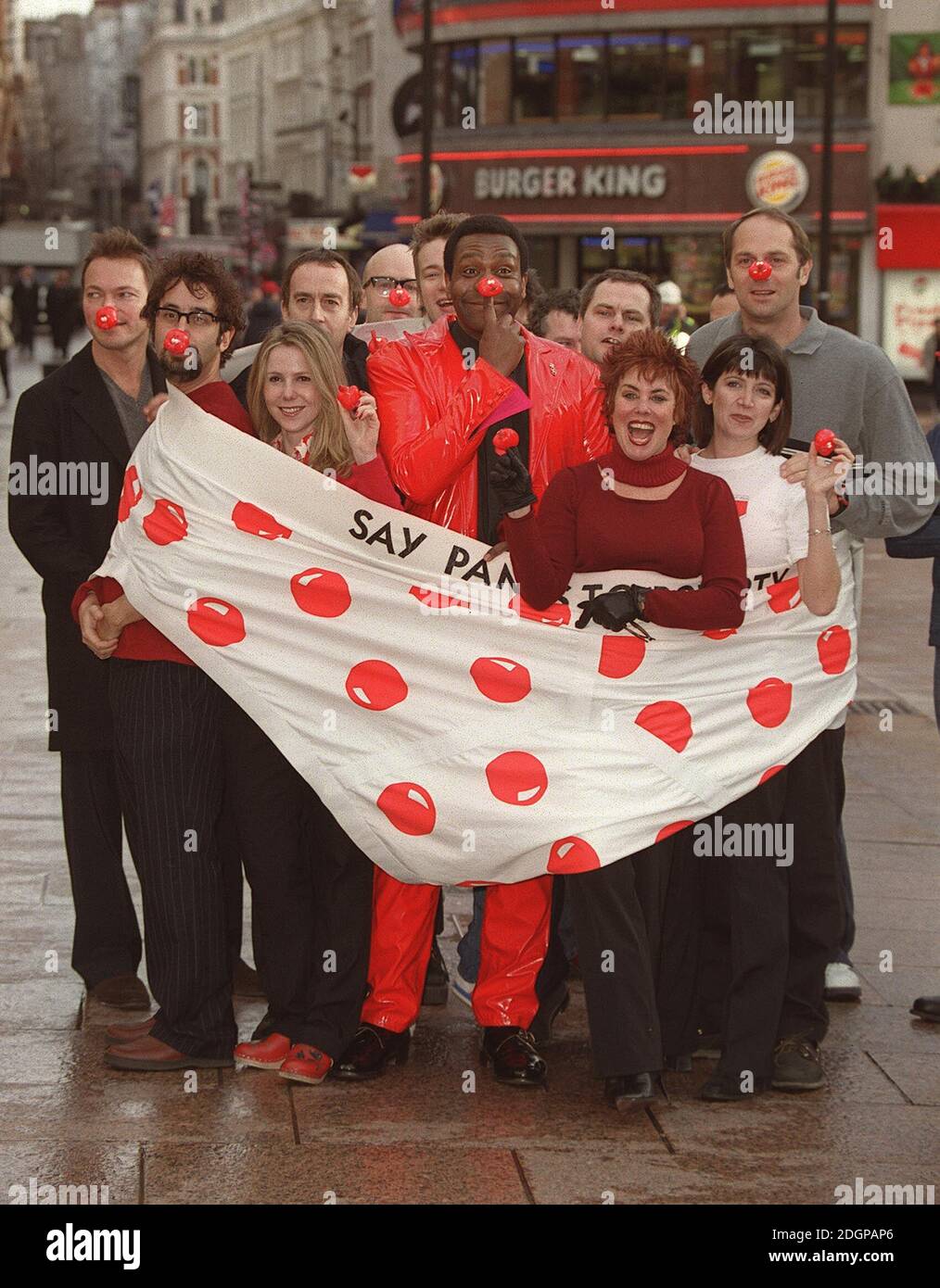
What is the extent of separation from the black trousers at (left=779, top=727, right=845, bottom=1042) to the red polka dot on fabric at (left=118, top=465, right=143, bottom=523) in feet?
6.41

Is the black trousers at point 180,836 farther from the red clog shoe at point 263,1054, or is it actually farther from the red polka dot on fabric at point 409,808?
the red polka dot on fabric at point 409,808

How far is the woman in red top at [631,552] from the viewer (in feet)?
16.9

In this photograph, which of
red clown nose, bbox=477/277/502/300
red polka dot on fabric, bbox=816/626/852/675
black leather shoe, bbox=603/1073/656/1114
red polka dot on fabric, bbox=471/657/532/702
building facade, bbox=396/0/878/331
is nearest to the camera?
black leather shoe, bbox=603/1073/656/1114

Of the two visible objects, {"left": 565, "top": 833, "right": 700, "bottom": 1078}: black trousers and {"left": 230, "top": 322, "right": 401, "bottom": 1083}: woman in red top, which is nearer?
{"left": 565, "top": 833, "right": 700, "bottom": 1078}: black trousers

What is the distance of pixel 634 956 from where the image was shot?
17.0 feet

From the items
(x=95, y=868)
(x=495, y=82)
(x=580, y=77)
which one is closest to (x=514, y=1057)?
(x=95, y=868)

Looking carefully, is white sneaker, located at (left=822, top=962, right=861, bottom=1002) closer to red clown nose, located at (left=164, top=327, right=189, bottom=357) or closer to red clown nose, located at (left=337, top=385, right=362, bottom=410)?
red clown nose, located at (left=337, top=385, right=362, bottom=410)

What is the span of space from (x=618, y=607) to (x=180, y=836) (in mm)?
1336

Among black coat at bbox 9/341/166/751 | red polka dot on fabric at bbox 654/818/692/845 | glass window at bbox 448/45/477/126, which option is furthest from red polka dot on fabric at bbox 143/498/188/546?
glass window at bbox 448/45/477/126

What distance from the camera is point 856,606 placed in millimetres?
6039

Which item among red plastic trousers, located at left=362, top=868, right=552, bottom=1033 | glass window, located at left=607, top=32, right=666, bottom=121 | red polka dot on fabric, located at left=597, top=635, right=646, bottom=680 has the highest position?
glass window, located at left=607, top=32, right=666, bottom=121

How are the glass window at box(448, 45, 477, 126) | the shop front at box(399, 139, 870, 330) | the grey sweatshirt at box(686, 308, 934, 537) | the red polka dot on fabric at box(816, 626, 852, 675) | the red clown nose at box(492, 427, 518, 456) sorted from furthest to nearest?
the glass window at box(448, 45, 477, 126), the shop front at box(399, 139, 870, 330), the grey sweatshirt at box(686, 308, 934, 537), the red polka dot on fabric at box(816, 626, 852, 675), the red clown nose at box(492, 427, 518, 456)

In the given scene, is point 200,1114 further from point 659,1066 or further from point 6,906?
point 6,906

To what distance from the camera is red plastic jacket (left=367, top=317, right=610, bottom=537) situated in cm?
533
